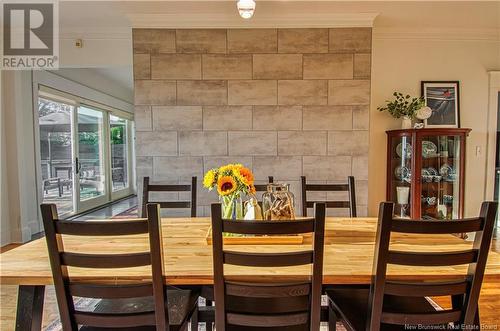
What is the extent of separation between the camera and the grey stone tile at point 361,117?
3.34m

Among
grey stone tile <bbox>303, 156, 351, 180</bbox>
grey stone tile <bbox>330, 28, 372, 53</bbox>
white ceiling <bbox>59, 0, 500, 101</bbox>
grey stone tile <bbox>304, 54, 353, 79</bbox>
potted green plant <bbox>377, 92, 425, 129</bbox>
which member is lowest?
grey stone tile <bbox>303, 156, 351, 180</bbox>

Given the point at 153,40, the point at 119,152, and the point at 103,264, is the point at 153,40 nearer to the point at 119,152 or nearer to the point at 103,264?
the point at 103,264

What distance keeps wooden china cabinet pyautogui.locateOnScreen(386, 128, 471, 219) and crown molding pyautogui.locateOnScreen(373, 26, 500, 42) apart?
3.65 ft

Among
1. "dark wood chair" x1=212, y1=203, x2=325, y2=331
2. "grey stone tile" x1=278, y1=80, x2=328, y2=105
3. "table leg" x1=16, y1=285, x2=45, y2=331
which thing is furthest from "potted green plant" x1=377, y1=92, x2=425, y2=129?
"table leg" x1=16, y1=285, x2=45, y2=331

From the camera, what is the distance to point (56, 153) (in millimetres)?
4902

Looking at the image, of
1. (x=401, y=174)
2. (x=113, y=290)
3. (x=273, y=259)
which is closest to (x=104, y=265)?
(x=113, y=290)

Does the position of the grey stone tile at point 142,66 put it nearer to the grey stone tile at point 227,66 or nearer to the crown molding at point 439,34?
the grey stone tile at point 227,66

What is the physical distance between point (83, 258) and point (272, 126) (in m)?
2.56

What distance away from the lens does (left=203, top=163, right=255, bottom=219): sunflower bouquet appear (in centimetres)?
158

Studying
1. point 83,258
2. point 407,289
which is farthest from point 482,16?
point 83,258

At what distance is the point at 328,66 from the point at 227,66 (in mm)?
1082

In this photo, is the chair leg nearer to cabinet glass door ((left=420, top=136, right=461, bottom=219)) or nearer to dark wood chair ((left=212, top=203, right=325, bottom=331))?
dark wood chair ((left=212, top=203, right=325, bottom=331))

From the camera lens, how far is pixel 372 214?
361 centimetres

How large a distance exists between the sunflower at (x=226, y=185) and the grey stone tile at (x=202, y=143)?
6.08 feet
